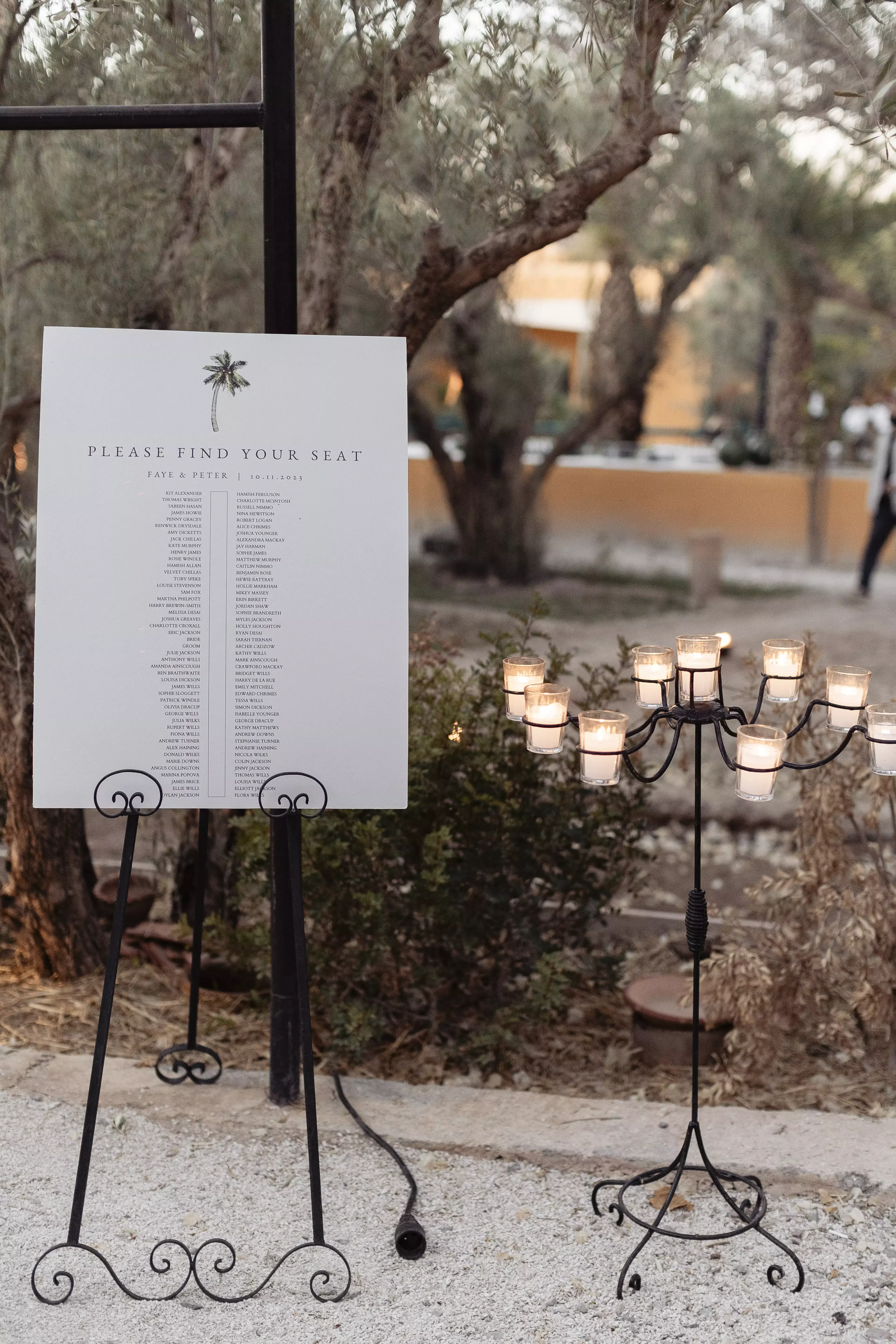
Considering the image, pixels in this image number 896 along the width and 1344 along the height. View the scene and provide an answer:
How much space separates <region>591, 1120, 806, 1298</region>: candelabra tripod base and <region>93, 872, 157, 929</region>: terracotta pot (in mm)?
1771

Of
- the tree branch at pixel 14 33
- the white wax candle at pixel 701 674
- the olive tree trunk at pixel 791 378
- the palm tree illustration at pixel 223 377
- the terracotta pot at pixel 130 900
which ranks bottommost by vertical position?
the terracotta pot at pixel 130 900

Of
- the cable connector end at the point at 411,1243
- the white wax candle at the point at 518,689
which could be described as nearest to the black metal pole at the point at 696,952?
the white wax candle at the point at 518,689

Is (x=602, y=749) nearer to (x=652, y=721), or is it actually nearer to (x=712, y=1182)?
(x=652, y=721)

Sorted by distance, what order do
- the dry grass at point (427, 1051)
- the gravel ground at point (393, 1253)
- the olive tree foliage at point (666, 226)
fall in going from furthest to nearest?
1. the olive tree foliage at point (666, 226)
2. the dry grass at point (427, 1051)
3. the gravel ground at point (393, 1253)

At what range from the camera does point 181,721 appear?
8.22 ft

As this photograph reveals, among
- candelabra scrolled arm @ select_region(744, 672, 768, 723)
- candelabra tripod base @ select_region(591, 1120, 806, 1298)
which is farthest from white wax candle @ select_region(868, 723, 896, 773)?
candelabra tripod base @ select_region(591, 1120, 806, 1298)

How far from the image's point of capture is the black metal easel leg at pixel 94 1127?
7.88 feet

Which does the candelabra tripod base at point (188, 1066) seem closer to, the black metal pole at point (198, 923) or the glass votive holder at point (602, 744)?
the black metal pole at point (198, 923)

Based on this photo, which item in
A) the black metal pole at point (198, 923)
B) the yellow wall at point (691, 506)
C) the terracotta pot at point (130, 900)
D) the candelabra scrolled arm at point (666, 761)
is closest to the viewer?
the candelabra scrolled arm at point (666, 761)

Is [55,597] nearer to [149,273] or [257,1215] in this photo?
[257,1215]

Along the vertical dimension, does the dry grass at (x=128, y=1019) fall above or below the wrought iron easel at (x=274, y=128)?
below

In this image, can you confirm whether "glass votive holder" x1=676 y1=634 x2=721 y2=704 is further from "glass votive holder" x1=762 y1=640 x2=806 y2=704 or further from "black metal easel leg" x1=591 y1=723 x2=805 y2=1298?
"glass votive holder" x1=762 y1=640 x2=806 y2=704

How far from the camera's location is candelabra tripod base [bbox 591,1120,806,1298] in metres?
2.50

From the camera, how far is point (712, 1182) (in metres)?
2.80
